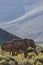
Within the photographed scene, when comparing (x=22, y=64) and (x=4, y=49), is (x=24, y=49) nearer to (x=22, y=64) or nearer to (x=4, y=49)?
(x=4, y=49)

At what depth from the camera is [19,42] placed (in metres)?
47.1

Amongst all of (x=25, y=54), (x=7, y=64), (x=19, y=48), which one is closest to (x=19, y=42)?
(x=19, y=48)

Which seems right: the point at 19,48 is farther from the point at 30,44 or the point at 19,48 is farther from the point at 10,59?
the point at 10,59

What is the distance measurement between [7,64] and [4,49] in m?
15.6

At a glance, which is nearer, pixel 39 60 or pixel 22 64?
pixel 22 64

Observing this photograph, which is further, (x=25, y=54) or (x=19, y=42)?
(x=19, y=42)

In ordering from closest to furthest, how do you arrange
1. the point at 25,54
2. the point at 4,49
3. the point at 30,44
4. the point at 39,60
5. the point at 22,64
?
the point at 22,64 < the point at 39,60 < the point at 25,54 < the point at 4,49 < the point at 30,44

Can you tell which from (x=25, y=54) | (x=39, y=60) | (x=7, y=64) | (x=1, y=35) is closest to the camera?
(x=7, y=64)

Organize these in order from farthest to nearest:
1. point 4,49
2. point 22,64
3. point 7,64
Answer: point 4,49, point 22,64, point 7,64

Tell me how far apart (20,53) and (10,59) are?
11.3 metres

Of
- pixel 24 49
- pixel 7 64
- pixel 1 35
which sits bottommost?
pixel 7 64

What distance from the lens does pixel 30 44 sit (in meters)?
49.7

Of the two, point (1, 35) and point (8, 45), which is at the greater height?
point (1, 35)

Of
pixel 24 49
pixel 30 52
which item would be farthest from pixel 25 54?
pixel 24 49
